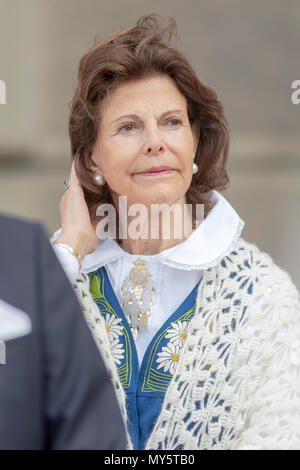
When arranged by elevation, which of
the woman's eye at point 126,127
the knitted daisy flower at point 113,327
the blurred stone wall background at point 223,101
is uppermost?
the blurred stone wall background at point 223,101

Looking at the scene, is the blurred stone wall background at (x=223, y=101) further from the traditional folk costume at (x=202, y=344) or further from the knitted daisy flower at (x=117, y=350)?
the knitted daisy flower at (x=117, y=350)

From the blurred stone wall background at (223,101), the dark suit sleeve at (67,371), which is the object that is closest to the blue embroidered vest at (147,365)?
the dark suit sleeve at (67,371)

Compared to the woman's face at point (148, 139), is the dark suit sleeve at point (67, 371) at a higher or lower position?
lower

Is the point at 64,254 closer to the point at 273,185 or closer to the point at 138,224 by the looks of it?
the point at 138,224

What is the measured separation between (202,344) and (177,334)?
2.8 inches

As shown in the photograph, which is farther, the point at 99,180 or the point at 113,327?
the point at 99,180

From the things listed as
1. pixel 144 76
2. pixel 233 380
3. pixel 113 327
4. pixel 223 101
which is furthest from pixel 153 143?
pixel 223 101

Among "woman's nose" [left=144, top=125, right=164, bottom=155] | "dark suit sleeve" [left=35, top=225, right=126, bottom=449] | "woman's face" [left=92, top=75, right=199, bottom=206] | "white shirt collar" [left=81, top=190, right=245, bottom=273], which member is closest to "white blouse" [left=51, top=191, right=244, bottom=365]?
"white shirt collar" [left=81, top=190, right=245, bottom=273]

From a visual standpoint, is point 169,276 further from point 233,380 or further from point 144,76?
point 144,76

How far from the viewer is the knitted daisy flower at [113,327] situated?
6.61ft

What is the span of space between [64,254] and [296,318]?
584 mm

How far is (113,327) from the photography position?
203cm

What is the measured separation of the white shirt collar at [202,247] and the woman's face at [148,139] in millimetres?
121
